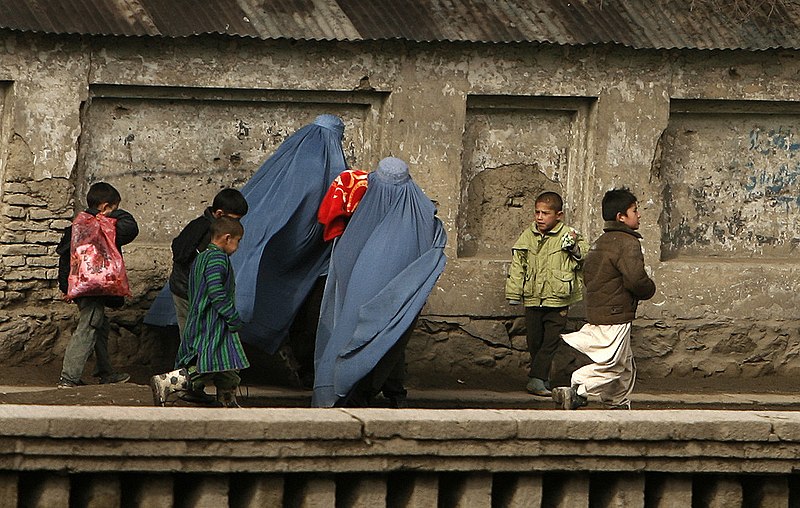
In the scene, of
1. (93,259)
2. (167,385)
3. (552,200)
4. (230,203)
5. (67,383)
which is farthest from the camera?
(552,200)

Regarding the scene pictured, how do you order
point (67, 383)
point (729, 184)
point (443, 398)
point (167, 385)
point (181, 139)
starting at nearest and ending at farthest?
1. point (167, 385)
2. point (67, 383)
3. point (443, 398)
4. point (181, 139)
5. point (729, 184)

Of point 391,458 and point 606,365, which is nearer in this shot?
point 391,458

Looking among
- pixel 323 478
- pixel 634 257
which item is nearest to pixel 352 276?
pixel 634 257

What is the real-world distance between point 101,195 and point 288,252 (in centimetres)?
116

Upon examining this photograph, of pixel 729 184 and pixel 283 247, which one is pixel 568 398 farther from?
pixel 729 184

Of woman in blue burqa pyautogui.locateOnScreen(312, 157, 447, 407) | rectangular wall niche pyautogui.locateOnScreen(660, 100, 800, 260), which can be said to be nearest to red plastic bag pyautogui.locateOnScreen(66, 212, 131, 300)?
woman in blue burqa pyautogui.locateOnScreen(312, 157, 447, 407)

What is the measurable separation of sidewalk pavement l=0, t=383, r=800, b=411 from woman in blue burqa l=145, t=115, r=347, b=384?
0.33m

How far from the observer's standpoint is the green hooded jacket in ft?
33.3

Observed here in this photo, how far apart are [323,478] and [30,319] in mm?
5184

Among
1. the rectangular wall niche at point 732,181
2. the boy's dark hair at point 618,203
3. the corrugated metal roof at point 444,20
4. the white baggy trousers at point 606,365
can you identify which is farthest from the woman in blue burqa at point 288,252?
the rectangular wall niche at point 732,181

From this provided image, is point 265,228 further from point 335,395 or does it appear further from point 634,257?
point 634,257

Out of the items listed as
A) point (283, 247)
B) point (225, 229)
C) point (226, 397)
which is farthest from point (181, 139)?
point (226, 397)

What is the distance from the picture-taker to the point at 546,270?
10.2m

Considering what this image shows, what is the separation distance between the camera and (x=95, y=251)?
933 centimetres
